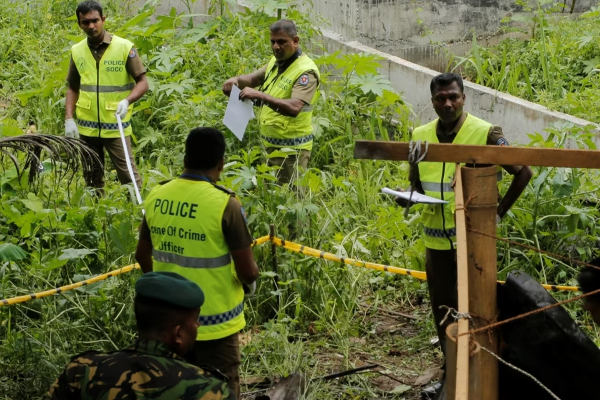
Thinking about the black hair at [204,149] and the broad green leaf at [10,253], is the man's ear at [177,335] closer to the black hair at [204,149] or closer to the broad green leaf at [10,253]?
the black hair at [204,149]

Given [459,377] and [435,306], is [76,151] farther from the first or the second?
[459,377]

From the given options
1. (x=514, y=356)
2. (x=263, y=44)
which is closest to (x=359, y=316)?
(x=514, y=356)

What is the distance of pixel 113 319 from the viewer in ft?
17.4

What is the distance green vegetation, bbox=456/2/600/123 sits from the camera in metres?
8.34

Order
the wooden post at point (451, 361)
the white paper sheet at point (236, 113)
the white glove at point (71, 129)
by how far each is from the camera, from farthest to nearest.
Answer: the white glove at point (71, 129), the white paper sheet at point (236, 113), the wooden post at point (451, 361)

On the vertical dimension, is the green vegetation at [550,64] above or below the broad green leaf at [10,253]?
above

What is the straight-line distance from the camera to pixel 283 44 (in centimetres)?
671

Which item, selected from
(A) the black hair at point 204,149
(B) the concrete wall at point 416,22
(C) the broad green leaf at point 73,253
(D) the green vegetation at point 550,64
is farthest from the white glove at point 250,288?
(B) the concrete wall at point 416,22

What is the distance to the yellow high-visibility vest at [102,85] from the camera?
291 inches

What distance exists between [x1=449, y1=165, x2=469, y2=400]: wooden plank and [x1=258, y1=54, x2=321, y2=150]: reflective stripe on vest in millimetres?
3563

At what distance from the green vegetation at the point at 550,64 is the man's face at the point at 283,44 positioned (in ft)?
A: 8.81

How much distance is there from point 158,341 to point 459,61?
7.80 meters

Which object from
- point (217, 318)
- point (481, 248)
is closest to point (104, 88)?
point (217, 318)

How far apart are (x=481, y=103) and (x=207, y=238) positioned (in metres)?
5.13
